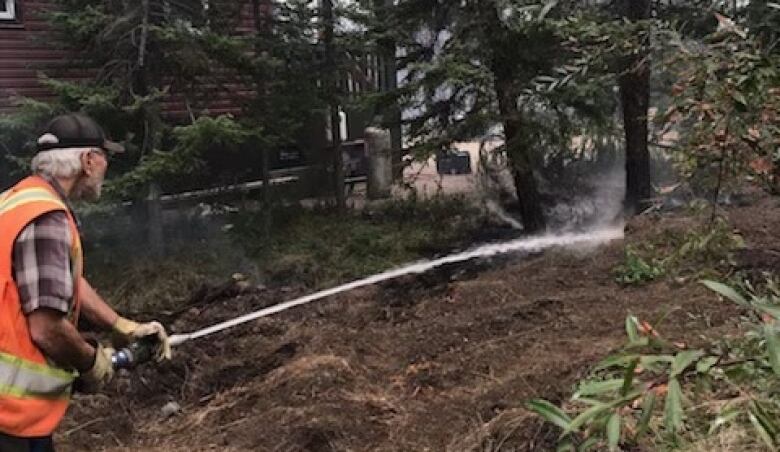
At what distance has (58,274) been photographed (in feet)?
8.27

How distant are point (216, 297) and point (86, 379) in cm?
444

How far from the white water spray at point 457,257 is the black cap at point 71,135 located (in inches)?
133

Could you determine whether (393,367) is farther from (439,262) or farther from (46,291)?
(439,262)

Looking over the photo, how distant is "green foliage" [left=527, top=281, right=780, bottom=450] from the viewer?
191 cm

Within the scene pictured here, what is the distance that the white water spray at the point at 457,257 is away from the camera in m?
6.54

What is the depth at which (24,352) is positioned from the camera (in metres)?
2.59

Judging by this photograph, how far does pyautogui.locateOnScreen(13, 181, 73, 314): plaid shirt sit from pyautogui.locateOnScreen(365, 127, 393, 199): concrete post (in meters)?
8.70

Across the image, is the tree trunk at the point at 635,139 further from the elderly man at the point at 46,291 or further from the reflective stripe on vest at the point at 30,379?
the reflective stripe on vest at the point at 30,379

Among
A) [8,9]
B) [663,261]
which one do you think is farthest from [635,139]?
[8,9]

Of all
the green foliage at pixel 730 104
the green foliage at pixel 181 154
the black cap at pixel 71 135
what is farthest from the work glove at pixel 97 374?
the green foliage at pixel 181 154

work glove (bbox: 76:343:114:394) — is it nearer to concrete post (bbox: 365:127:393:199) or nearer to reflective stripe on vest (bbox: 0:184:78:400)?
reflective stripe on vest (bbox: 0:184:78:400)

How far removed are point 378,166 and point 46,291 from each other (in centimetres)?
963

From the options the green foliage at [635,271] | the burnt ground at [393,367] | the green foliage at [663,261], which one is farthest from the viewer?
the green foliage at [635,271]

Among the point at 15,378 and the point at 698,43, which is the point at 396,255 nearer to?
the point at 698,43
